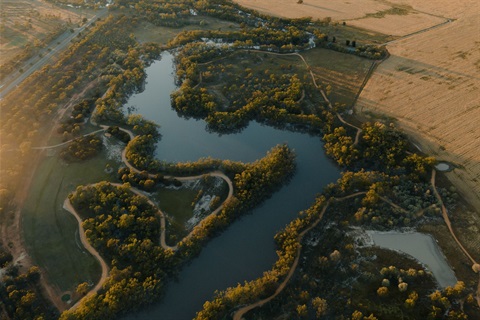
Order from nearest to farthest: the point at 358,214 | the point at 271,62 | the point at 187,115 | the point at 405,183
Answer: the point at 358,214, the point at 405,183, the point at 187,115, the point at 271,62

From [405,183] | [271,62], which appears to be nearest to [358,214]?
[405,183]

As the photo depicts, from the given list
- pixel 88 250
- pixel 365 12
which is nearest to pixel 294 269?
Result: pixel 88 250

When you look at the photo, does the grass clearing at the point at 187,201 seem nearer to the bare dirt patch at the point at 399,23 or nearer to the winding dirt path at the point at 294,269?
the winding dirt path at the point at 294,269

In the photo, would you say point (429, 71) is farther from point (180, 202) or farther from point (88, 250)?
point (88, 250)

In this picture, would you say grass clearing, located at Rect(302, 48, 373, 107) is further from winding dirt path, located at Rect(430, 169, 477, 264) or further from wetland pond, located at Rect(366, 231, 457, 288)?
wetland pond, located at Rect(366, 231, 457, 288)

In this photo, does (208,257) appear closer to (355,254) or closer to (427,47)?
(355,254)

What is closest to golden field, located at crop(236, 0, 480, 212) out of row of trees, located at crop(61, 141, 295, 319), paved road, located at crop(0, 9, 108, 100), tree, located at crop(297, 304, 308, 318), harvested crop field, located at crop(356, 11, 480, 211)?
harvested crop field, located at crop(356, 11, 480, 211)

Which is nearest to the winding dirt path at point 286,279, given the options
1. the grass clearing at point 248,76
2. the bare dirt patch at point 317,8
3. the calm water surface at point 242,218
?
the calm water surface at point 242,218
